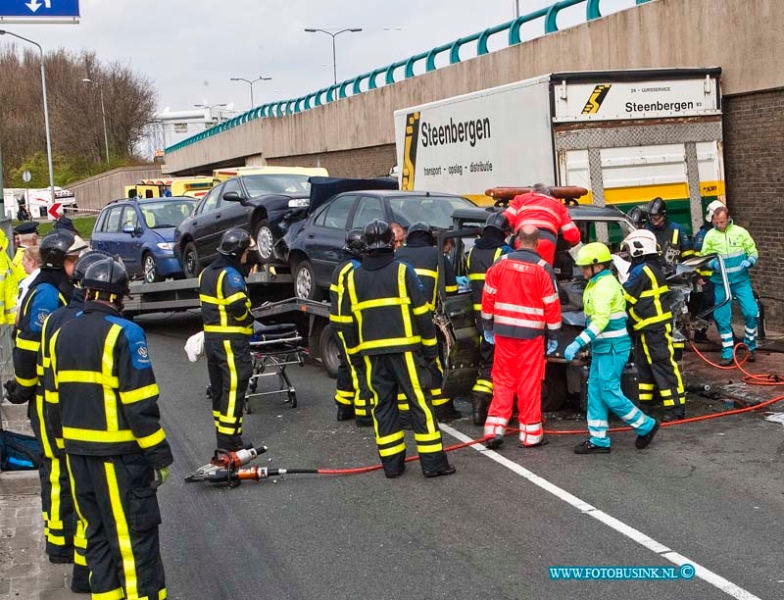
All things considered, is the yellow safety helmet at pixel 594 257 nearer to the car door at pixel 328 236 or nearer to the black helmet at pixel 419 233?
the black helmet at pixel 419 233

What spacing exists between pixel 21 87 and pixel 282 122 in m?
→ 53.8

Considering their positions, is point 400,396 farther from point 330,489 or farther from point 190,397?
point 190,397

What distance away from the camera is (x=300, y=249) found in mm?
12625

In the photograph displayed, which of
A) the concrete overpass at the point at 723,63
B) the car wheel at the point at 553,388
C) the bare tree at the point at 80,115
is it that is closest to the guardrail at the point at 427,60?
the concrete overpass at the point at 723,63

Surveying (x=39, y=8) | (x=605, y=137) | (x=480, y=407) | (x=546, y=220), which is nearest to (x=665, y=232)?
(x=605, y=137)

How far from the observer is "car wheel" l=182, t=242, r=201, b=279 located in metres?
15.7

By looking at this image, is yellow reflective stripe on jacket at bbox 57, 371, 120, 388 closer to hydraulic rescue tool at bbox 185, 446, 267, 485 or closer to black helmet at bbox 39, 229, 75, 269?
black helmet at bbox 39, 229, 75, 269

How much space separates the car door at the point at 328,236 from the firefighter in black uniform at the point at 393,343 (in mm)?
4257

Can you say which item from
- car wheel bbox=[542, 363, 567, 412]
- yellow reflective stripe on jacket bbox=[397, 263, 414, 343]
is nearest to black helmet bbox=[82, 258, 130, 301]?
yellow reflective stripe on jacket bbox=[397, 263, 414, 343]

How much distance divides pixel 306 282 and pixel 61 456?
7021 millimetres

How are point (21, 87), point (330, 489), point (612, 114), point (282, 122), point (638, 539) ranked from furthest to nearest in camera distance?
1. point (21, 87)
2. point (282, 122)
3. point (612, 114)
4. point (330, 489)
5. point (638, 539)

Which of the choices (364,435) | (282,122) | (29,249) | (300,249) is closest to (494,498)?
(364,435)

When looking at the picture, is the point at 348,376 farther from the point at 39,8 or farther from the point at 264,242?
the point at 264,242

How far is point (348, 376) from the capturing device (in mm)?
9562
